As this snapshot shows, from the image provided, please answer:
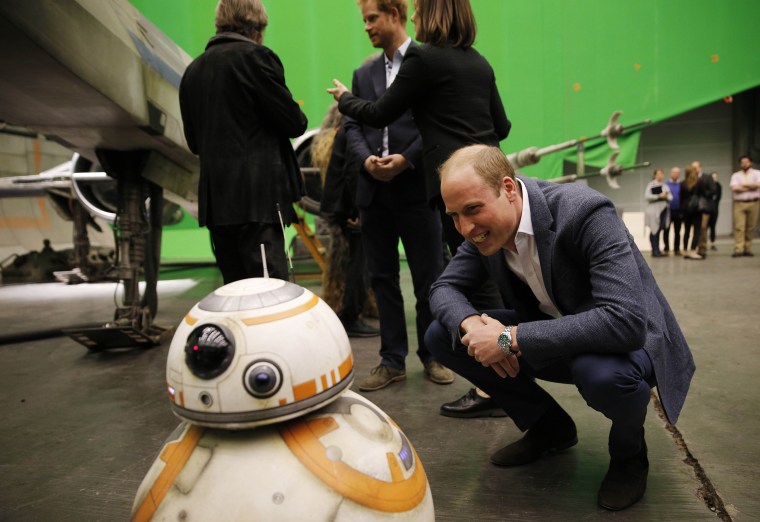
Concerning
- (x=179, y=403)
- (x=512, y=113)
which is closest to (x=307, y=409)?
(x=179, y=403)

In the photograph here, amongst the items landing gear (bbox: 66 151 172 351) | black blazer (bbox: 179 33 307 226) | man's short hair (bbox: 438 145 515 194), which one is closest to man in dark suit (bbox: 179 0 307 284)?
black blazer (bbox: 179 33 307 226)

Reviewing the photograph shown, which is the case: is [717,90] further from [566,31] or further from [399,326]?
[399,326]

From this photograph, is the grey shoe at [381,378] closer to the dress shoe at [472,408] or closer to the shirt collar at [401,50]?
the dress shoe at [472,408]

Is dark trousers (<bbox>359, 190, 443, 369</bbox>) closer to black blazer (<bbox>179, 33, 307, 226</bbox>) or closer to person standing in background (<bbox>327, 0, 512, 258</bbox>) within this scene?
person standing in background (<bbox>327, 0, 512, 258</bbox>)

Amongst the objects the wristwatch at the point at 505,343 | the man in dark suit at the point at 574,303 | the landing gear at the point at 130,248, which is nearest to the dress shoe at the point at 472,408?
the man in dark suit at the point at 574,303

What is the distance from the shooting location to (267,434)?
3.40ft

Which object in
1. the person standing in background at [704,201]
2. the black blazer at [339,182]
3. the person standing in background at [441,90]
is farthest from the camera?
the person standing in background at [704,201]

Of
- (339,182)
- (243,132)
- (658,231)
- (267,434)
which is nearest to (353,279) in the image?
(339,182)

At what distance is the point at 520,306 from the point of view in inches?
61.6

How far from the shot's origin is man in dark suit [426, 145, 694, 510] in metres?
1.25

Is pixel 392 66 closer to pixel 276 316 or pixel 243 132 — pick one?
pixel 243 132

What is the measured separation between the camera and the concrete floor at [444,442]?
1437 mm

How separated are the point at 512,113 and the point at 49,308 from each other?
6531 millimetres

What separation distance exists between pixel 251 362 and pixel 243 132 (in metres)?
1.38
